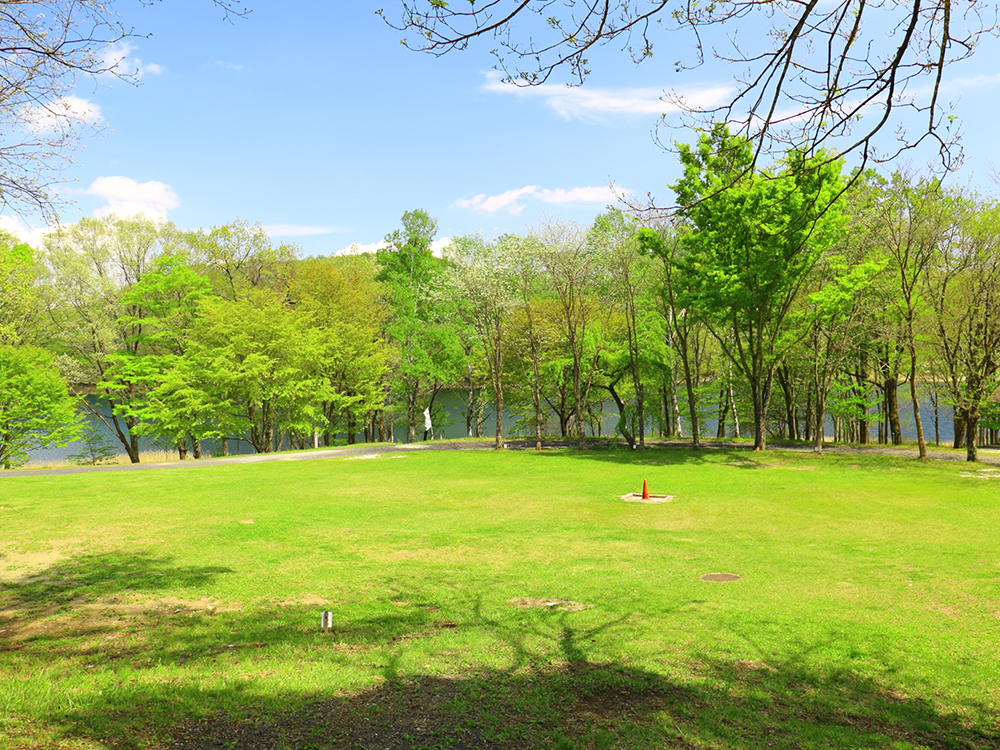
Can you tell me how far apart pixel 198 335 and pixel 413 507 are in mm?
26481

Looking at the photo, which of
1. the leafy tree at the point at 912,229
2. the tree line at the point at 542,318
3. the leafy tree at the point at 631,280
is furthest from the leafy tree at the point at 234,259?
the leafy tree at the point at 912,229

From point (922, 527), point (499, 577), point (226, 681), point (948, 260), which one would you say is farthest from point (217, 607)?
point (948, 260)

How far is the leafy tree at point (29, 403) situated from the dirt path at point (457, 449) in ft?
21.2

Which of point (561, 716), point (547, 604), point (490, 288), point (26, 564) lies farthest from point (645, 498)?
point (490, 288)

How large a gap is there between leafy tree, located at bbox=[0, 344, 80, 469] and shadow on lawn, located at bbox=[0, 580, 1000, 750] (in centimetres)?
2949

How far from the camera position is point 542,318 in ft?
123

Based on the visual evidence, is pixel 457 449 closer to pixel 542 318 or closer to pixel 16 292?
pixel 542 318

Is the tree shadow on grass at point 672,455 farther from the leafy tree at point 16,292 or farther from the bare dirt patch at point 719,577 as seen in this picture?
the leafy tree at point 16,292

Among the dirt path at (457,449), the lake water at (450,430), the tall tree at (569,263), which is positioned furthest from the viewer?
the lake water at (450,430)

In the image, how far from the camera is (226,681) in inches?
223

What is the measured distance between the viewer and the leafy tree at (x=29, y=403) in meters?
29.5

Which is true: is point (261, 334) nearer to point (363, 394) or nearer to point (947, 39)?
point (363, 394)

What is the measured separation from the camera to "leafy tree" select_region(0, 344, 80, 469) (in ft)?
96.9

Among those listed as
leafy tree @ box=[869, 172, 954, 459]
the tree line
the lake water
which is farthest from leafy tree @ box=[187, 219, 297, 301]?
leafy tree @ box=[869, 172, 954, 459]
